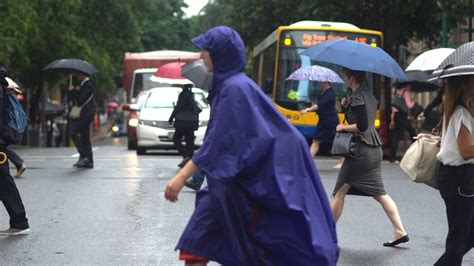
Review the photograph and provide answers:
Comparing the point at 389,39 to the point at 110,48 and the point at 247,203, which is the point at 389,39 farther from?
the point at 247,203

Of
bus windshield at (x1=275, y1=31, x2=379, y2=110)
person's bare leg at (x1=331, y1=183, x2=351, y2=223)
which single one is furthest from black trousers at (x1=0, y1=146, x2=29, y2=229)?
bus windshield at (x1=275, y1=31, x2=379, y2=110)

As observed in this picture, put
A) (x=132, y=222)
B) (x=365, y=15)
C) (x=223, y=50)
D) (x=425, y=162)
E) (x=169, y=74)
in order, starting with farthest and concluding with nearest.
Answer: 1. (x=365, y=15)
2. (x=169, y=74)
3. (x=132, y=222)
4. (x=425, y=162)
5. (x=223, y=50)

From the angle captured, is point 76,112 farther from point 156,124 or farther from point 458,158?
point 458,158

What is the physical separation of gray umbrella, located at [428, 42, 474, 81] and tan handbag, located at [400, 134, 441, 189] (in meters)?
0.49

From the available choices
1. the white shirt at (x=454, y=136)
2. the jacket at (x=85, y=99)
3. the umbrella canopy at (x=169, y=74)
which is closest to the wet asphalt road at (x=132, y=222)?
the jacket at (x=85, y=99)

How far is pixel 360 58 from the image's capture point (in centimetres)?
1010

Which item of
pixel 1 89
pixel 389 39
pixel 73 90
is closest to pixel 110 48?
pixel 389 39

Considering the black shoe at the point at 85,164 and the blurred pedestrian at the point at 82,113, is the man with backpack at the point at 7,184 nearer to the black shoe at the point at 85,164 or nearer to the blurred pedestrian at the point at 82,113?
the blurred pedestrian at the point at 82,113

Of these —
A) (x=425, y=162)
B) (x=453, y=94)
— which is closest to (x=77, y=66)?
(x=425, y=162)

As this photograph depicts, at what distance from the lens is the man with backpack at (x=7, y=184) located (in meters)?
9.87

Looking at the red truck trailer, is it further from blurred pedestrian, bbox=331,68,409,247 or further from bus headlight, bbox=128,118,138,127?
blurred pedestrian, bbox=331,68,409,247

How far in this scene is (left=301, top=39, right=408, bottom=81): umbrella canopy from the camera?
998cm

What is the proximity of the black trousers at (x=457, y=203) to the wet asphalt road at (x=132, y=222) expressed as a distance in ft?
5.74

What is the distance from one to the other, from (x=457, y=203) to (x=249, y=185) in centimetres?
206
